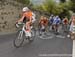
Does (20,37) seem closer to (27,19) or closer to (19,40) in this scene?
(19,40)

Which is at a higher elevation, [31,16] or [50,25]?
[31,16]

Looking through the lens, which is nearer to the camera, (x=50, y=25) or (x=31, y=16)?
(x=31, y=16)

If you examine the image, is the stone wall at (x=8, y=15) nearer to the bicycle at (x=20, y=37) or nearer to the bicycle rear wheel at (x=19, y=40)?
the bicycle at (x=20, y=37)

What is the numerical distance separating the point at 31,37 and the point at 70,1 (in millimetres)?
58728

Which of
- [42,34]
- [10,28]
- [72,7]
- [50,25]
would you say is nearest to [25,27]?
[42,34]

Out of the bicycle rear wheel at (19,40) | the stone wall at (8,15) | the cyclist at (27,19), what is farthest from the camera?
the stone wall at (8,15)

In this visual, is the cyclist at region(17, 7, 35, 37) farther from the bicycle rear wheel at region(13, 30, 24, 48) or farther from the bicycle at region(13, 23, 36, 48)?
the bicycle rear wheel at region(13, 30, 24, 48)

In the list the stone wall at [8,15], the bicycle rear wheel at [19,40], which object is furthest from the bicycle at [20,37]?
the stone wall at [8,15]

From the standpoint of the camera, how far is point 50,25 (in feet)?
103

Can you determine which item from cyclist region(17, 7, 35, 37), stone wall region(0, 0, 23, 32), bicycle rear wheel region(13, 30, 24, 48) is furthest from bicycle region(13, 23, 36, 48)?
stone wall region(0, 0, 23, 32)

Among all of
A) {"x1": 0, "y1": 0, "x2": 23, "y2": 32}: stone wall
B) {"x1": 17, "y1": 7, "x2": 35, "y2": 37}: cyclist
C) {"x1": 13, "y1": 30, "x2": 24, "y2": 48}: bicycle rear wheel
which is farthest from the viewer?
{"x1": 0, "y1": 0, "x2": 23, "y2": 32}: stone wall

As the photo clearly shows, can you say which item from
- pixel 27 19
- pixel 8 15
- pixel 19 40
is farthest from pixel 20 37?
pixel 8 15

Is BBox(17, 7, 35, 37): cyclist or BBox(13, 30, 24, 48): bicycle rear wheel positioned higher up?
BBox(17, 7, 35, 37): cyclist

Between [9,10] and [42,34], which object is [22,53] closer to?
[42,34]
